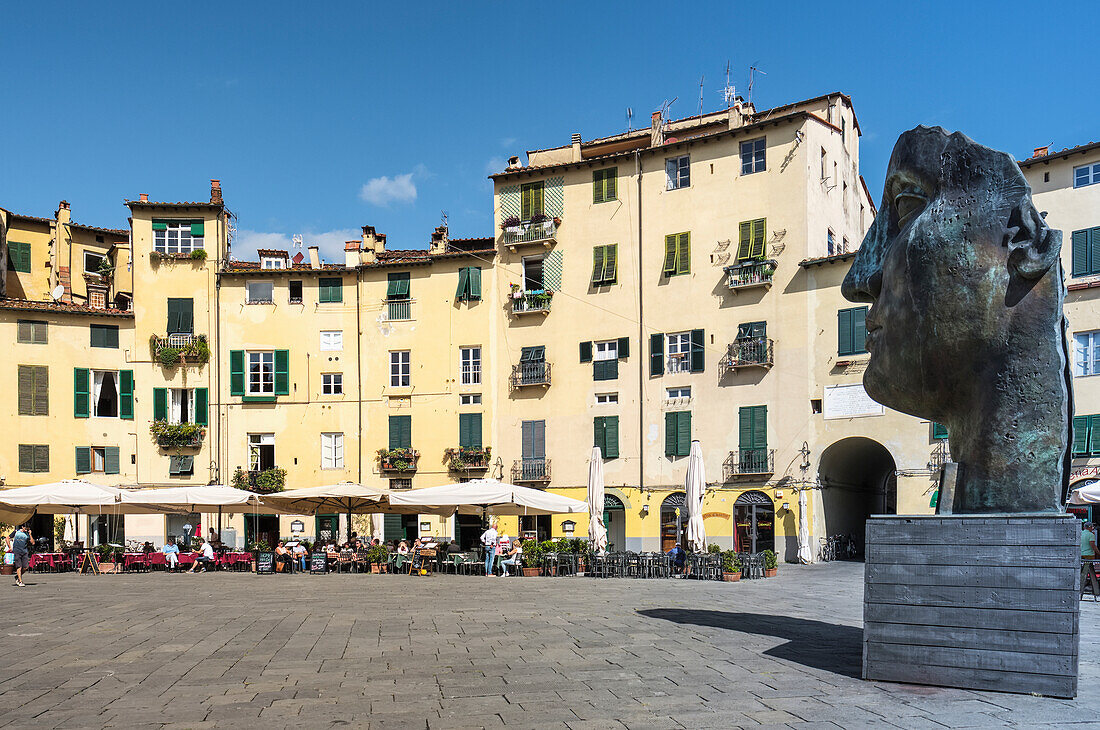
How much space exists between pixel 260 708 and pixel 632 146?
1514 inches

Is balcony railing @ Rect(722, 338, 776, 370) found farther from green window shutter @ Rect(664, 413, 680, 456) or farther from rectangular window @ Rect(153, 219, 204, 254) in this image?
rectangular window @ Rect(153, 219, 204, 254)

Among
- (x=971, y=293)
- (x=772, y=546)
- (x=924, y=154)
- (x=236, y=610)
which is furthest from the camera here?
(x=772, y=546)

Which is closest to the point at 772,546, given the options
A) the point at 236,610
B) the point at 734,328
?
the point at 734,328

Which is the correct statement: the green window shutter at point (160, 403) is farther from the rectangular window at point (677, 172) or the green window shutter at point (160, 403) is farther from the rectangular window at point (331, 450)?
the rectangular window at point (677, 172)

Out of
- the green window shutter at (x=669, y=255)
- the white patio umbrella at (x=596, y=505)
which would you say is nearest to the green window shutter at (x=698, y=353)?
the green window shutter at (x=669, y=255)

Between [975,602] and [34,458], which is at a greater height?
[975,602]

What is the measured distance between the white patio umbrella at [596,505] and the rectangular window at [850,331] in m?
11.0

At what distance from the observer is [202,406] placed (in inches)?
1670

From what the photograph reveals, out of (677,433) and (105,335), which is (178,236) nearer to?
(105,335)

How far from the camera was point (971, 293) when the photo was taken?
28.8ft

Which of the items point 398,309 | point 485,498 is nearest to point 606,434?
point 398,309

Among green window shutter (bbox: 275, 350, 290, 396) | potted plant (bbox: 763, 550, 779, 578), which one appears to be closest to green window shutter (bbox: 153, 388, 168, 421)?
green window shutter (bbox: 275, 350, 290, 396)

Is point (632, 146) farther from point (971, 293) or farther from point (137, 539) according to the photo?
point (971, 293)

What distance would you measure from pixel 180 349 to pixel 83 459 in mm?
5876
